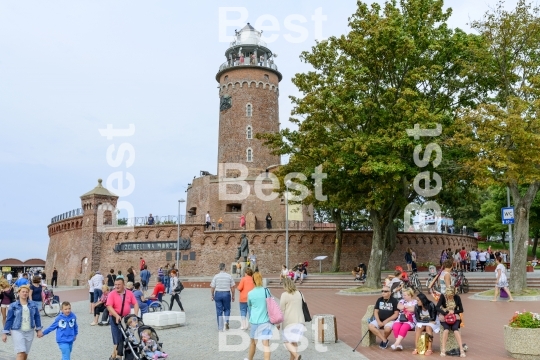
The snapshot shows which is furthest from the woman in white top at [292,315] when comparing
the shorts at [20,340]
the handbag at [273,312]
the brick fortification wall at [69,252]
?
the brick fortification wall at [69,252]

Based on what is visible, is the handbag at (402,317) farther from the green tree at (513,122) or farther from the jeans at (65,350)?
the green tree at (513,122)

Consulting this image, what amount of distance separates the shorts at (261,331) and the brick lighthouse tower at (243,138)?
33889 millimetres

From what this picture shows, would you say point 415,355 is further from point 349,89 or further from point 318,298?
point 349,89

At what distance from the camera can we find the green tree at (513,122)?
1734 cm

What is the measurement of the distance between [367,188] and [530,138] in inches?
313

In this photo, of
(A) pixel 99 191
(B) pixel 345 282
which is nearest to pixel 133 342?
(B) pixel 345 282

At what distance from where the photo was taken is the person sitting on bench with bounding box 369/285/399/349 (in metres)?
10.2

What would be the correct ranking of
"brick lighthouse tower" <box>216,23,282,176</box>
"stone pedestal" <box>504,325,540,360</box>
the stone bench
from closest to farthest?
1. "stone pedestal" <box>504,325,540,360</box>
2. the stone bench
3. "brick lighthouse tower" <box>216,23,282,176</box>

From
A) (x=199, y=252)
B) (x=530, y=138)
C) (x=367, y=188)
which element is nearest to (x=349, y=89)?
(x=367, y=188)

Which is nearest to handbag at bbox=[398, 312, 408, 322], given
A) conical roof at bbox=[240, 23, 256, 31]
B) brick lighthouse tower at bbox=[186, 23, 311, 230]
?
brick lighthouse tower at bbox=[186, 23, 311, 230]

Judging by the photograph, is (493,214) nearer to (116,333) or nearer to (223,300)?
(223,300)

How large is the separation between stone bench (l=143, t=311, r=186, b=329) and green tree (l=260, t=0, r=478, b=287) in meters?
10.2

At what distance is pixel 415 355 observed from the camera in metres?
9.45

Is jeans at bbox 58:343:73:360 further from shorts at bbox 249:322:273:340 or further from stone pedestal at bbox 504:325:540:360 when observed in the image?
stone pedestal at bbox 504:325:540:360
